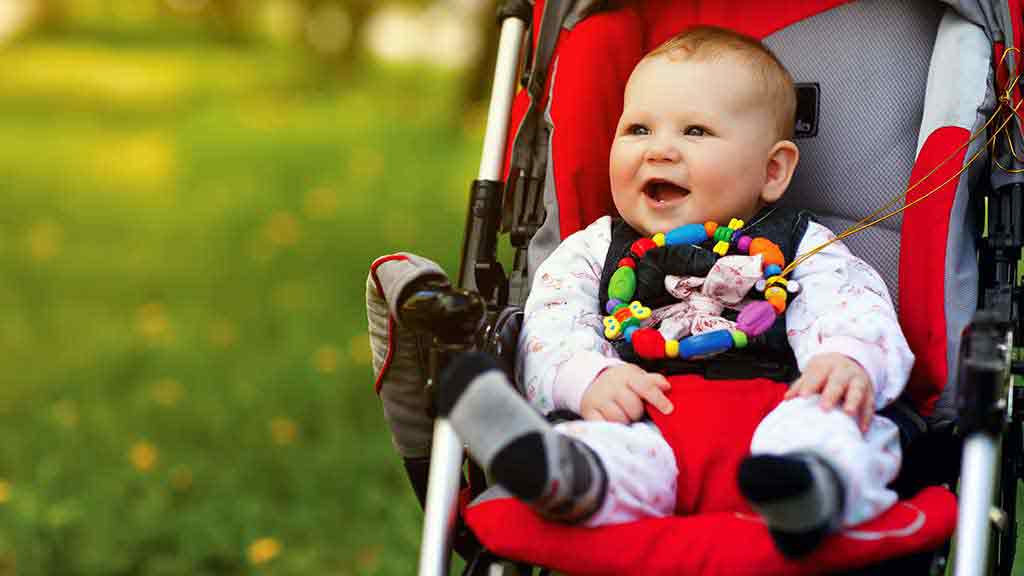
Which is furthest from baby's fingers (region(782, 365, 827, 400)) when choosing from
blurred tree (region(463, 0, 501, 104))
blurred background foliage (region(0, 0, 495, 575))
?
blurred tree (region(463, 0, 501, 104))

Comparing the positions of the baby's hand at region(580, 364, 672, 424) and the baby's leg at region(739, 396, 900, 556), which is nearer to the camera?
the baby's leg at region(739, 396, 900, 556)

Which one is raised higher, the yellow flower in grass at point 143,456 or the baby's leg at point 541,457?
the baby's leg at point 541,457

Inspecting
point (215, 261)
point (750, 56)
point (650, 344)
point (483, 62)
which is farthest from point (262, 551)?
point (483, 62)

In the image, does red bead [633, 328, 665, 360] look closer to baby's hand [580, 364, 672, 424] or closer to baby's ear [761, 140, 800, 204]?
baby's hand [580, 364, 672, 424]

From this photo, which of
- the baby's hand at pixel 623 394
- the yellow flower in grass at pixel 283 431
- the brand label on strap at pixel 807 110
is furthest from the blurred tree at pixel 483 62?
the baby's hand at pixel 623 394

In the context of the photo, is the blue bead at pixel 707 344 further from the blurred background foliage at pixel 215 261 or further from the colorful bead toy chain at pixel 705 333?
the blurred background foliage at pixel 215 261

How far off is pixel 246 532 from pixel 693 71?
1868 mm

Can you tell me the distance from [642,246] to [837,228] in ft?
1.44

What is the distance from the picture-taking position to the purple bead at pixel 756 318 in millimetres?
1970

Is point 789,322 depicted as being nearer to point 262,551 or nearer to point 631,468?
point 631,468

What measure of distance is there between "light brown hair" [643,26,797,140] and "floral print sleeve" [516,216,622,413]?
340 millimetres

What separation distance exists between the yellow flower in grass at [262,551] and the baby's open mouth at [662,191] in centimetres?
158

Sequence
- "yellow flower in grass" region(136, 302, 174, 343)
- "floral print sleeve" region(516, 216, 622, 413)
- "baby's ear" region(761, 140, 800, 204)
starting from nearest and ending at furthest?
"floral print sleeve" region(516, 216, 622, 413) < "baby's ear" region(761, 140, 800, 204) < "yellow flower in grass" region(136, 302, 174, 343)

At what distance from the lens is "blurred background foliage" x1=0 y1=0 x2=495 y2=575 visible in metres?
3.36
